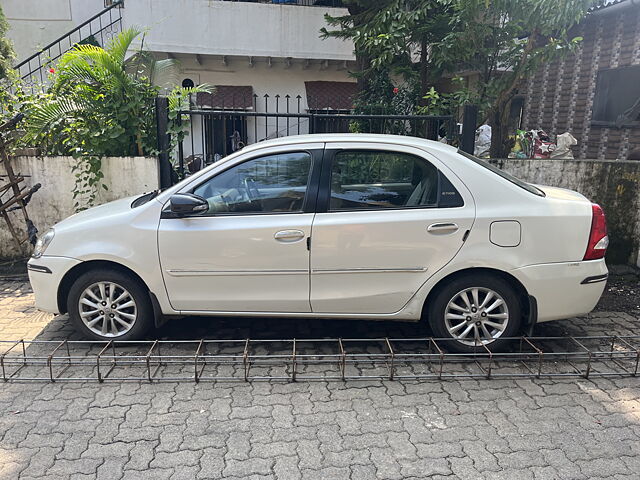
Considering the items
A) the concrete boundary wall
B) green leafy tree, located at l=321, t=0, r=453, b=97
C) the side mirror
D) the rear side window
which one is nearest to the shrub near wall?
green leafy tree, located at l=321, t=0, r=453, b=97

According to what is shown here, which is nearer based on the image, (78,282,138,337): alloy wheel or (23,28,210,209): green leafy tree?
(78,282,138,337): alloy wheel

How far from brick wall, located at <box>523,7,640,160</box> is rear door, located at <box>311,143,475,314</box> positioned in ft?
25.9

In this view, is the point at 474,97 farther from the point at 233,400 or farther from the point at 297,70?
the point at 297,70

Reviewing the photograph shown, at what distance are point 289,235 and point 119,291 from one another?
4.81 ft

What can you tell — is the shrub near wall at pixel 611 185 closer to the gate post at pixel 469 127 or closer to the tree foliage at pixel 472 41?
the gate post at pixel 469 127

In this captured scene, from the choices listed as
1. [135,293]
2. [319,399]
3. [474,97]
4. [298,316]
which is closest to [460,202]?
[298,316]

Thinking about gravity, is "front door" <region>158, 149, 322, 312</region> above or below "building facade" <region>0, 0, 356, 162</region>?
below

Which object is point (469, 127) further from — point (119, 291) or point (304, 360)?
point (119, 291)

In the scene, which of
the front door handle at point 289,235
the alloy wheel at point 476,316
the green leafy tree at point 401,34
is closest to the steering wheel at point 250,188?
the front door handle at point 289,235

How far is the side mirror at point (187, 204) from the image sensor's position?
12.4 ft

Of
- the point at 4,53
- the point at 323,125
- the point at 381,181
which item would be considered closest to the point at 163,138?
the point at 323,125

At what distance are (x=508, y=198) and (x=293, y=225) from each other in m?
1.64

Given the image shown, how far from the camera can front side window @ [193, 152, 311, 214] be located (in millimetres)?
3932

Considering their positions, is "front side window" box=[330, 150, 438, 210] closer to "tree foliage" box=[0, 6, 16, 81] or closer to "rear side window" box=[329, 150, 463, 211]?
"rear side window" box=[329, 150, 463, 211]
